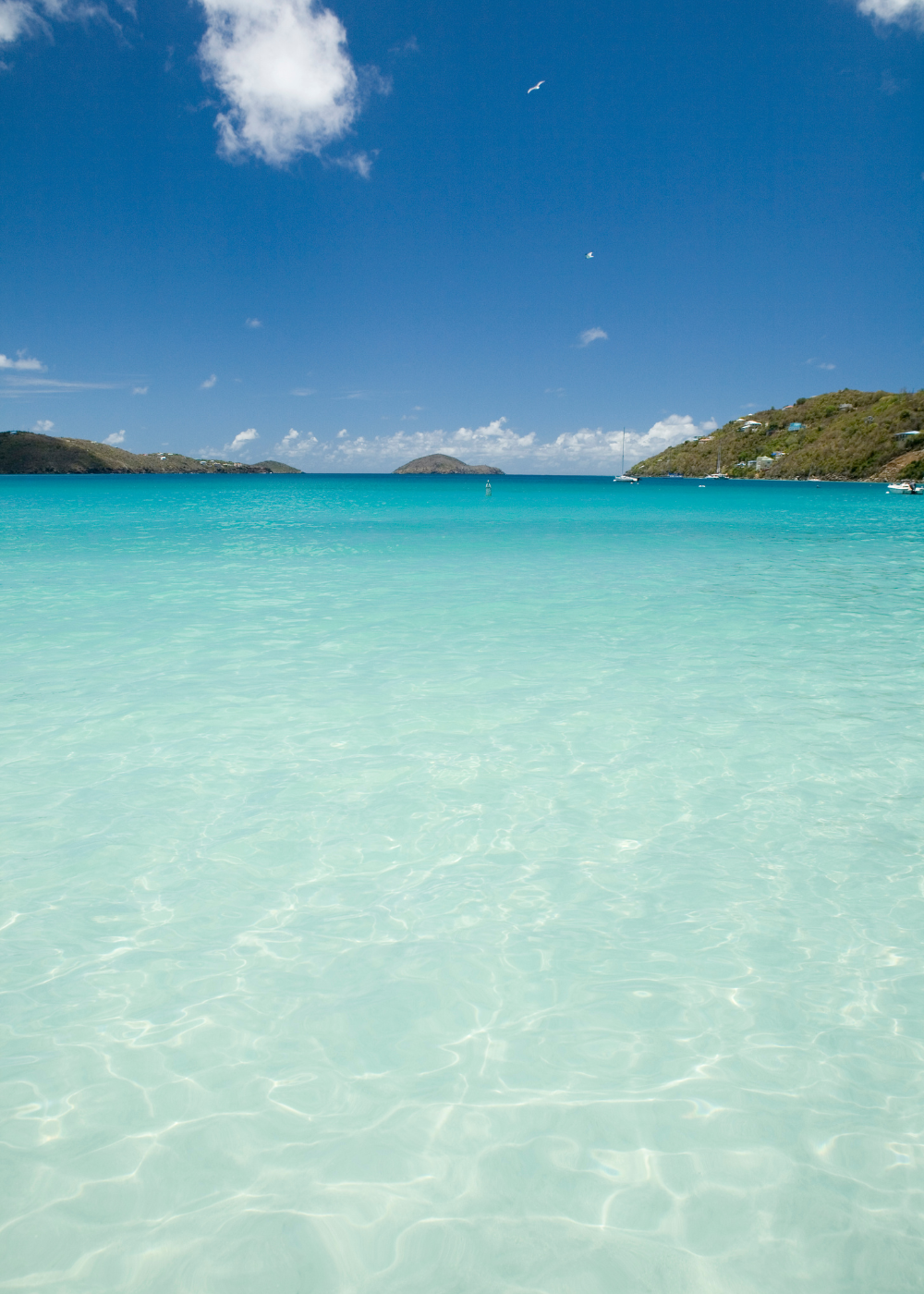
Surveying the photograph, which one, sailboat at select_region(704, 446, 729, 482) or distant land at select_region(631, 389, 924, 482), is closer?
distant land at select_region(631, 389, 924, 482)

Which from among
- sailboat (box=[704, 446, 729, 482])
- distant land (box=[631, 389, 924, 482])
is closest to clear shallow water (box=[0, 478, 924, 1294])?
distant land (box=[631, 389, 924, 482])

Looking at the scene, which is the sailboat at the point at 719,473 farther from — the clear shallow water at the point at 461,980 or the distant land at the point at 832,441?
the clear shallow water at the point at 461,980

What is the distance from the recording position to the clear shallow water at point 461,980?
2.95 metres

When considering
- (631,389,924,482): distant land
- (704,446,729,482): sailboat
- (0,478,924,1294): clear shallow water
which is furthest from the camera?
(704,446,729,482): sailboat

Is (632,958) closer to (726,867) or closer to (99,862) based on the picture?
(726,867)

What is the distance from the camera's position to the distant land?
419 feet

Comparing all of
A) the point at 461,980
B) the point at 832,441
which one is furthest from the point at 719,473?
the point at 461,980

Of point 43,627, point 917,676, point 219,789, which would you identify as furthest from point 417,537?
point 219,789

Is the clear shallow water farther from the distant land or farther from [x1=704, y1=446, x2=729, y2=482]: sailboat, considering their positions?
[x1=704, y1=446, x2=729, y2=482]: sailboat

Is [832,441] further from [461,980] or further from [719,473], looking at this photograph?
[461,980]

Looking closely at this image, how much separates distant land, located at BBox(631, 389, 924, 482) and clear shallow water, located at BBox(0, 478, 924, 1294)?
416 feet

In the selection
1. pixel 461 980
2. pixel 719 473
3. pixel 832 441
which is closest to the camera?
pixel 461 980

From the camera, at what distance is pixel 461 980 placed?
14.3 ft

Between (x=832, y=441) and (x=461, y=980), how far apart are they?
164 metres
